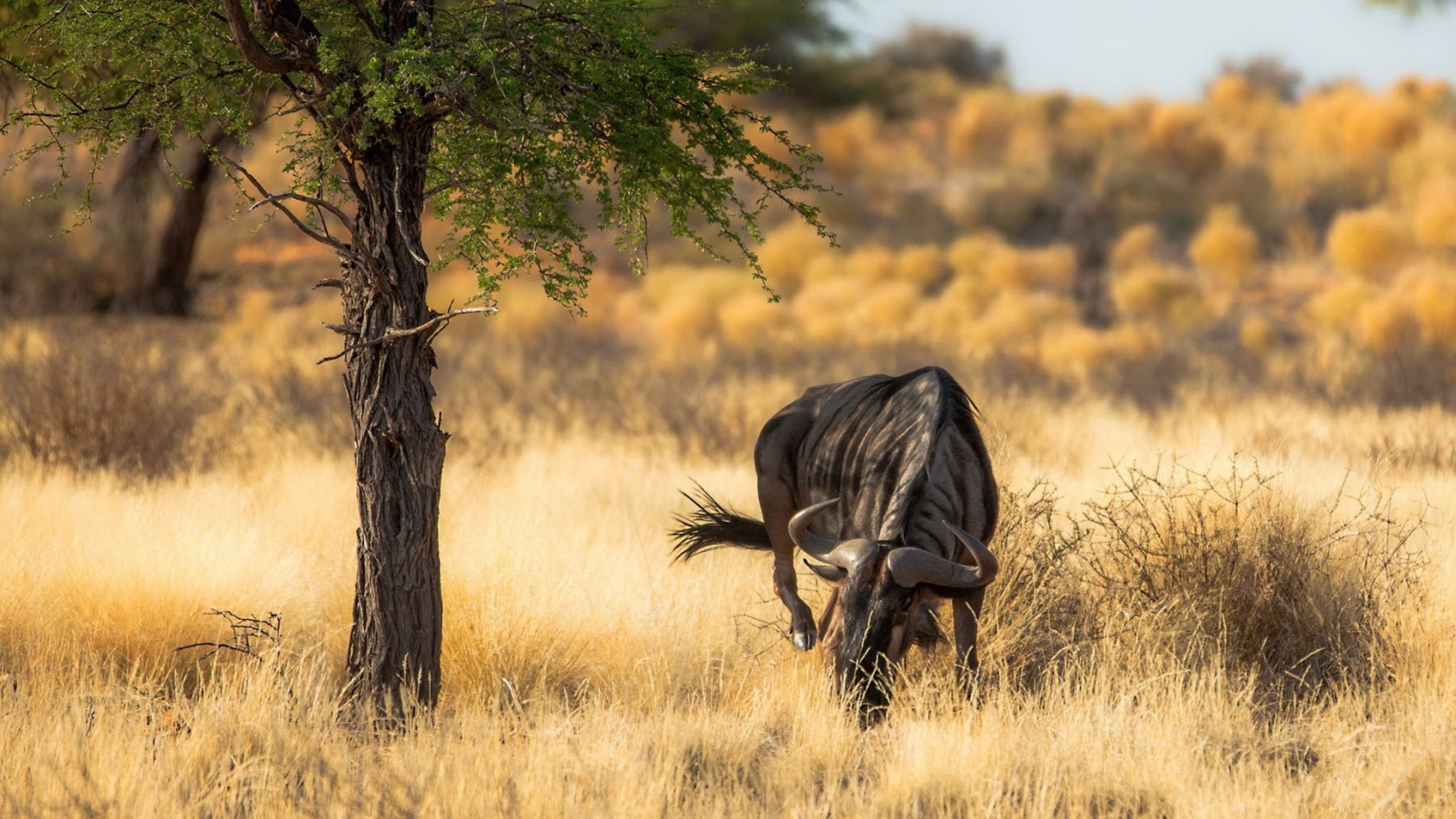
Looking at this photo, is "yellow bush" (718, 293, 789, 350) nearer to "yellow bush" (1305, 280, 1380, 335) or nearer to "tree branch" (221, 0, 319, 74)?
"yellow bush" (1305, 280, 1380, 335)

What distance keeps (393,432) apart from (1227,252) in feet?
82.3

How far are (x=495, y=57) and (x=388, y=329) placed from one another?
1.03 meters

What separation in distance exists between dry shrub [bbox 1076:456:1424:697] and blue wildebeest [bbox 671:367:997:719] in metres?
0.82

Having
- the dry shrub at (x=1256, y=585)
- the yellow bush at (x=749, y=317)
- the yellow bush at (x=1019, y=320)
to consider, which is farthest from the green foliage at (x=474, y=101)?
the yellow bush at (x=749, y=317)

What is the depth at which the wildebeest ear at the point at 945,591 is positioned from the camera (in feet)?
14.8

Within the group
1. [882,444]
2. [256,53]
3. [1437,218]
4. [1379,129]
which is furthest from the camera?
[1379,129]

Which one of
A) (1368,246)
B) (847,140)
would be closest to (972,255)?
(1368,246)

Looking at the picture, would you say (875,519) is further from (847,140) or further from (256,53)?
(847,140)

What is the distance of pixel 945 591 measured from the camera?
4535 millimetres

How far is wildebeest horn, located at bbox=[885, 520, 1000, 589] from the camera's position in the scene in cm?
439

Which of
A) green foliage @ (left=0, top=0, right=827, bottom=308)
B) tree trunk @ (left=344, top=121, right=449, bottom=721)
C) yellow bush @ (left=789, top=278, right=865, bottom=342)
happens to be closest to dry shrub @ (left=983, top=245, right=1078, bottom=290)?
yellow bush @ (left=789, top=278, right=865, bottom=342)

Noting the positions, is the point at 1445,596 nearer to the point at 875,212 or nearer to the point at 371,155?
the point at 371,155

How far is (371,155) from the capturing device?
4.61 metres

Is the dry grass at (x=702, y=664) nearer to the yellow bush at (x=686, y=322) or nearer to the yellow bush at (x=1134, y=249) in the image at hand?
the yellow bush at (x=686, y=322)
